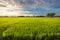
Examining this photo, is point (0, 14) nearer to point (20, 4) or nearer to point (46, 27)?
point (20, 4)

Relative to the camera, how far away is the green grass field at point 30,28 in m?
2.33

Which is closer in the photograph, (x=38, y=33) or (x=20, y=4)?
(x=38, y=33)

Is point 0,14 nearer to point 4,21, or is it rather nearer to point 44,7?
point 4,21

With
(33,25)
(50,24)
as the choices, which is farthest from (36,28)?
(50,24)

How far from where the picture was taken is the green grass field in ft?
7.64

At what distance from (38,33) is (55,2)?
0.58 metres

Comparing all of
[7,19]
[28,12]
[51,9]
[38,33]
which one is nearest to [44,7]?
[51,9]

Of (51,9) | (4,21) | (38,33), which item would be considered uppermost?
(51,9)

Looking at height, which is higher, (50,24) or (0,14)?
(0,14)

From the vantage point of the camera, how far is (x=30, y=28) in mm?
2416

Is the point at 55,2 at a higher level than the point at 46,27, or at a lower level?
higher

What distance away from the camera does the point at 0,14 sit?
255 cm

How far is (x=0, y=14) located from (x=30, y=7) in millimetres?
502

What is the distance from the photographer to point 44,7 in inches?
99.0
